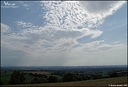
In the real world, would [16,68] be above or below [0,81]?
above

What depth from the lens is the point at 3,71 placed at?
161ft

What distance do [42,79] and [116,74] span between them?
17682mm

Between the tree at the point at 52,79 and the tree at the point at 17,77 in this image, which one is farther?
the tree at the point at 52,79

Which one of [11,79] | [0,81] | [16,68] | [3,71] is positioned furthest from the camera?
[3,71]

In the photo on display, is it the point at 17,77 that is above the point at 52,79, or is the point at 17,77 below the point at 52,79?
above

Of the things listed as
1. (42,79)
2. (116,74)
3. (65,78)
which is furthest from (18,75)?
(116,74)

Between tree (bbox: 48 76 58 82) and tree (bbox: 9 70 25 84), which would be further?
tree (bbox: 48 76 58 82)

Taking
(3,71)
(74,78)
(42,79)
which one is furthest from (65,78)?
(3,71)

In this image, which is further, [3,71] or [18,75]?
[3,71]

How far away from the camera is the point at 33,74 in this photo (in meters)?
51.2

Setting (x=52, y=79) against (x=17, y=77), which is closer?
(x=17, y=77)

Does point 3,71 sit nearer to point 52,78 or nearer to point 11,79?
point 11,79

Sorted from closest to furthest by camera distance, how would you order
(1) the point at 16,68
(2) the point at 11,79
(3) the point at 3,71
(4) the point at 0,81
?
(4) the point at 0,81, (2) the point at 11,79, (1) the point at 16,68, (3) the point at 3,71

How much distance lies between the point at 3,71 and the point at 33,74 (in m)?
7.58
